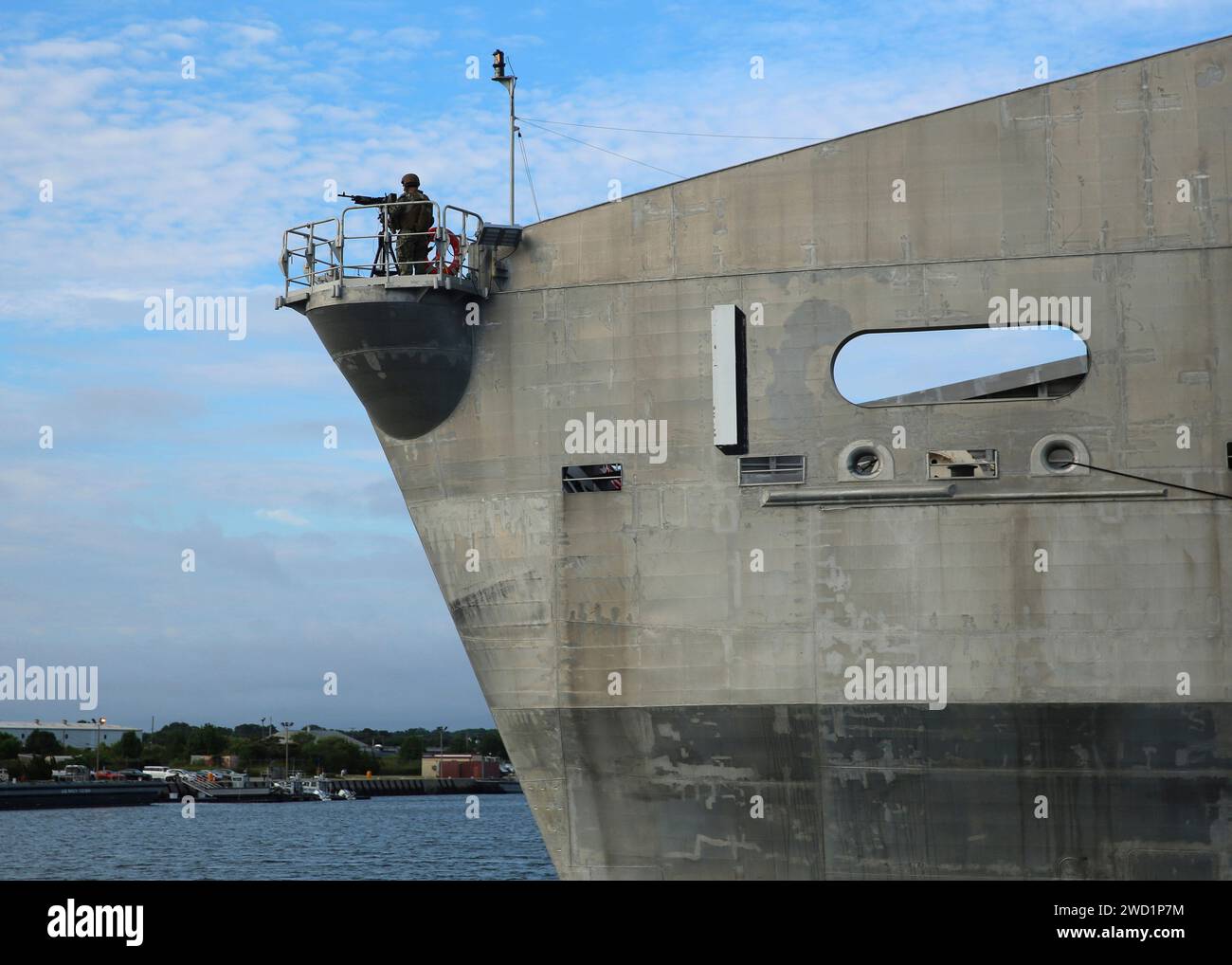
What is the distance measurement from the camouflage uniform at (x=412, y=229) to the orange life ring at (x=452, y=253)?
20cm

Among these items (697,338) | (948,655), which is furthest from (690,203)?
(948,655)

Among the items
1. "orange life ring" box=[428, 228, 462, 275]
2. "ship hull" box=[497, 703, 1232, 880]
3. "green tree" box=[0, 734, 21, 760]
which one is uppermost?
"orange life ring" box=[428, 228, 462, 275]

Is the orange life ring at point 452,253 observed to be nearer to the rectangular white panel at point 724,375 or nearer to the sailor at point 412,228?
the sailor at point 412,228

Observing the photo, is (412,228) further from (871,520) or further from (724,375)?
(871,520)

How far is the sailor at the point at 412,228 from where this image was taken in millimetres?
22797

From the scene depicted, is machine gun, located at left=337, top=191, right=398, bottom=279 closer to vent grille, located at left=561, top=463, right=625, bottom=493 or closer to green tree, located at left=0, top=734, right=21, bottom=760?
vent grille, located at left=561, top=463, right=625, bottom=493

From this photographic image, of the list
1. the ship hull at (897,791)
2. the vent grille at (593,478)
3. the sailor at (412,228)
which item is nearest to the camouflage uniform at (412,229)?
the sailor at (412,228)

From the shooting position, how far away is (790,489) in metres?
21.9

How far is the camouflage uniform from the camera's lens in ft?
74.7

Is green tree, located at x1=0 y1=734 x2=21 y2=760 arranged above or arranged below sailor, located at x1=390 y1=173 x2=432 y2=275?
below

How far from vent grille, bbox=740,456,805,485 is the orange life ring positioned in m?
5.84

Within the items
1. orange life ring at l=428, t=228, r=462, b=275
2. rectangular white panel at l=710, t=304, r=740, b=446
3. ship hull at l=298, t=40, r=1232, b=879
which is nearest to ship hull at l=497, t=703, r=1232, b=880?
ship hull at l=298, t=40, r=1232, b=879

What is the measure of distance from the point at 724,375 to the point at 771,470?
68.3 inches

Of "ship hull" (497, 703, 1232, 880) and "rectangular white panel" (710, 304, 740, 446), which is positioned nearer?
"ship hull" (497, 703, 1232, 880)
